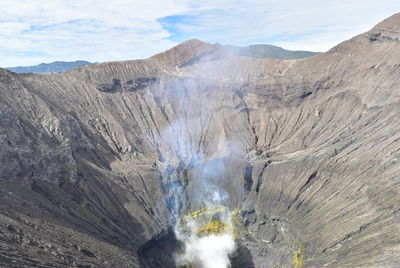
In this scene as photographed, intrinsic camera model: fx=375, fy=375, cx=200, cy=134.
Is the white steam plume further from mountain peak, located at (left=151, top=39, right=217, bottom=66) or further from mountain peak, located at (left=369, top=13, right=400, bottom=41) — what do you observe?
mountain peak, located at (left=369, top=13, right=400, bottom=41)

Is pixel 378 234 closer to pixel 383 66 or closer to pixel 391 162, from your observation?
pixel 391 162

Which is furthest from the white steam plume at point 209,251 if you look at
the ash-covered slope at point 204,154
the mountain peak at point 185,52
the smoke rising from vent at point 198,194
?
the mountain peak at point 185,52

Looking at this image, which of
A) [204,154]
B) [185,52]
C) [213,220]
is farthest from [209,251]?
[185,52]

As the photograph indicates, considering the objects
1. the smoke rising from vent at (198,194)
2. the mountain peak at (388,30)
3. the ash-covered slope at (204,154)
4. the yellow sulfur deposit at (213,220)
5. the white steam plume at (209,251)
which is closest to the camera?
the ash-covered slope at (204,154)

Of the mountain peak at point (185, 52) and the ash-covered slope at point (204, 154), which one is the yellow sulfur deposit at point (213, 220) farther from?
the mountain peak at point (185, 52)

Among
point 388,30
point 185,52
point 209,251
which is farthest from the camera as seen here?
point 185,52

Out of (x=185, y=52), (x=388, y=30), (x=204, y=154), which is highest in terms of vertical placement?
(x=185, y=52)

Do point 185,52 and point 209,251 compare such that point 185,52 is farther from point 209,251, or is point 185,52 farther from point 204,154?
point 209,251

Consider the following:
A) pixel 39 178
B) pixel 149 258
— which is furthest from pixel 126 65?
pixel 149 258
